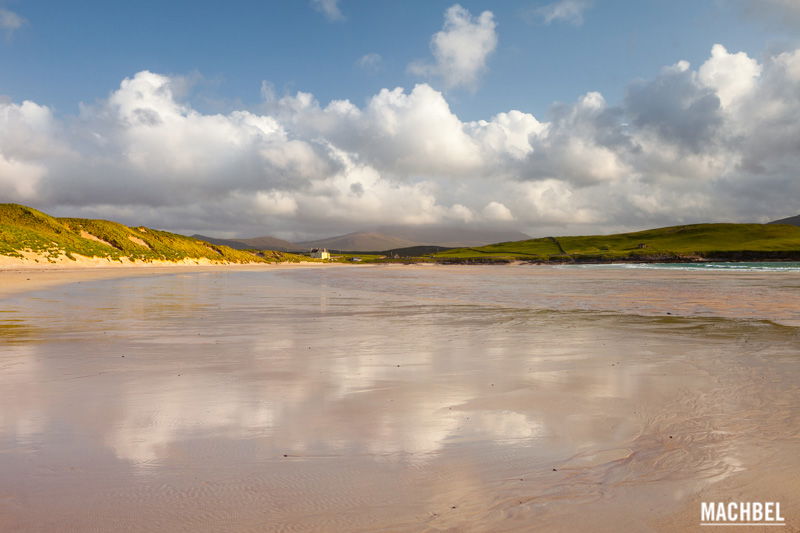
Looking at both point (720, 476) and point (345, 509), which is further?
point (720, 476)

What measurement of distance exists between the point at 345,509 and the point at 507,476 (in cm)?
146

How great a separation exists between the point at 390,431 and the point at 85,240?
8363 cm

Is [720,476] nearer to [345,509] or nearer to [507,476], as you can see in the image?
[507,476]

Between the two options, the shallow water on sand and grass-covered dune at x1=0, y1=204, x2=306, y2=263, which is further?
grass-covered dune at x1=0, y1=204, x2=306, y2=263

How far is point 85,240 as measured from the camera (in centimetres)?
7394

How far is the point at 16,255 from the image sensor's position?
2133 inches

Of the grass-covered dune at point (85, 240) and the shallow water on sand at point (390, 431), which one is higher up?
the grass-covered dune at point (85, 240)

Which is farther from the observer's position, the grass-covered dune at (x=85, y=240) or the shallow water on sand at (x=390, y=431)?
the grass-covered dune at (x=85, y=240)

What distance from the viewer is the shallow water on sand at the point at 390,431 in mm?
3680

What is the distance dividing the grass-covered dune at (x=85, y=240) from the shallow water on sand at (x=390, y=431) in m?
59.3

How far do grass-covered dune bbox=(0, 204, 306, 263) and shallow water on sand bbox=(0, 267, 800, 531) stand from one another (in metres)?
59.3

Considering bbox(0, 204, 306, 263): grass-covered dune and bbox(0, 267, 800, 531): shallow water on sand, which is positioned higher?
bbox(0, 204, 306, 263): grass-covered dune

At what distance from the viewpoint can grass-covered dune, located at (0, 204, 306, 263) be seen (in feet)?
194

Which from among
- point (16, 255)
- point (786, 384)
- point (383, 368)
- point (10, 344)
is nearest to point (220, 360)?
point (383, 368)
